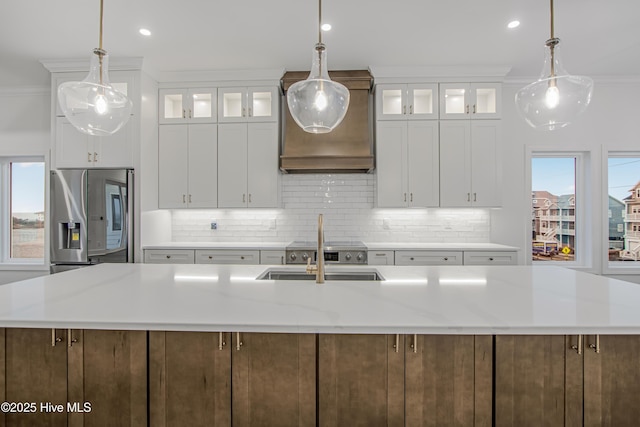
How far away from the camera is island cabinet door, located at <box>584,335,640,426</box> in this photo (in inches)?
46.7

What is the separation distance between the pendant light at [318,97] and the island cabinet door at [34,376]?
4.84ft

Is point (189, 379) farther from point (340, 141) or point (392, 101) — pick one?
point (392, 101)

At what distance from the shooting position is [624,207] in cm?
379

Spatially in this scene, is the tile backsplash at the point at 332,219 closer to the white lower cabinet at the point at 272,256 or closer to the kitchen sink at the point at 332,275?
the white lower cabinet at the point at 272,256

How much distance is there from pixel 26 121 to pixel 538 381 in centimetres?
555

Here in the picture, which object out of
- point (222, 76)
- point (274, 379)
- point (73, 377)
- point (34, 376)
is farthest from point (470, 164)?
point (34, 376)

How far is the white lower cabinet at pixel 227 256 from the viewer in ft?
11.1

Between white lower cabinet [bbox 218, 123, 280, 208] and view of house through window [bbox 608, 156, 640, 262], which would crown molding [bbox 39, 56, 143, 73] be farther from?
view of house through window [bbox 608, 156, 640, 262]

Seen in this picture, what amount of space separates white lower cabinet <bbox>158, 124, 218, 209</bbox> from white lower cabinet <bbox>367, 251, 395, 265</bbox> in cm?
186

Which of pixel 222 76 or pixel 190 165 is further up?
pixel 222 76

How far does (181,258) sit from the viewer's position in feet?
11.3

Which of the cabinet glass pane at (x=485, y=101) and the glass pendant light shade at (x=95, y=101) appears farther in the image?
the cabinet glass pane at (x=485, y=101)

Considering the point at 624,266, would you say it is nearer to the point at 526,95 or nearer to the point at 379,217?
the point at 379,217

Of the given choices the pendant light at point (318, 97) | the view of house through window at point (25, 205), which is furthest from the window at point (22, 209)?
the pendant light at point (318, 97)
